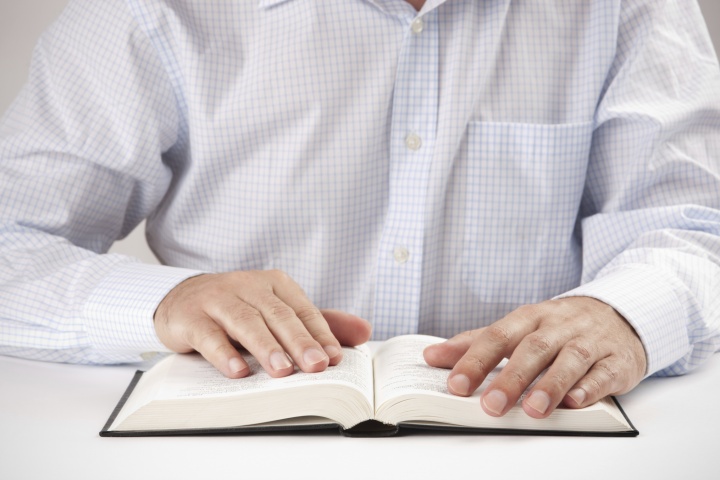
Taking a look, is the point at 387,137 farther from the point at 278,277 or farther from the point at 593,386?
the point at 593,386

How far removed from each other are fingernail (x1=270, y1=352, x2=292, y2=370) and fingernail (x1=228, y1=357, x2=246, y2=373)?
0.04m

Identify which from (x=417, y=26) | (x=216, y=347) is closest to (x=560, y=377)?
(x=216, y=347)

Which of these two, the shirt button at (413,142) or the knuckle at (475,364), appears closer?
the knuckle at (475,364)

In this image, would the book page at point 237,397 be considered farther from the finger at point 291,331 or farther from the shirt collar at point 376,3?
the shirt collar at point 376,3

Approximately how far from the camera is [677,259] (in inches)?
39.6

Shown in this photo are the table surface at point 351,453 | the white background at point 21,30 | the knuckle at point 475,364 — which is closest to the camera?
the table surface at point 351,453

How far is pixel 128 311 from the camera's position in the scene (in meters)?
0.97

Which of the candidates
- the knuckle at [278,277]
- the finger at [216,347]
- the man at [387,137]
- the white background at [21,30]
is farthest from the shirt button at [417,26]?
the white background at [21,30]

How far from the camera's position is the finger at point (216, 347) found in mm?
814

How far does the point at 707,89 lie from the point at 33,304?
1.08 meters

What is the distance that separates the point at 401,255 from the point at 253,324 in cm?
42

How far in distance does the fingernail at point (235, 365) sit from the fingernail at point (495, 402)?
262 mm

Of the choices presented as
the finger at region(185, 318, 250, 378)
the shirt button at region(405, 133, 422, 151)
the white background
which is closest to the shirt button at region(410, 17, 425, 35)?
the shirt button at region(405, 133, 422, 151)

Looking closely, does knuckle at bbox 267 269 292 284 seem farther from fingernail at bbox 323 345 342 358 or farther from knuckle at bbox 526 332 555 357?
knuckle at bbox 526 332 555 357
